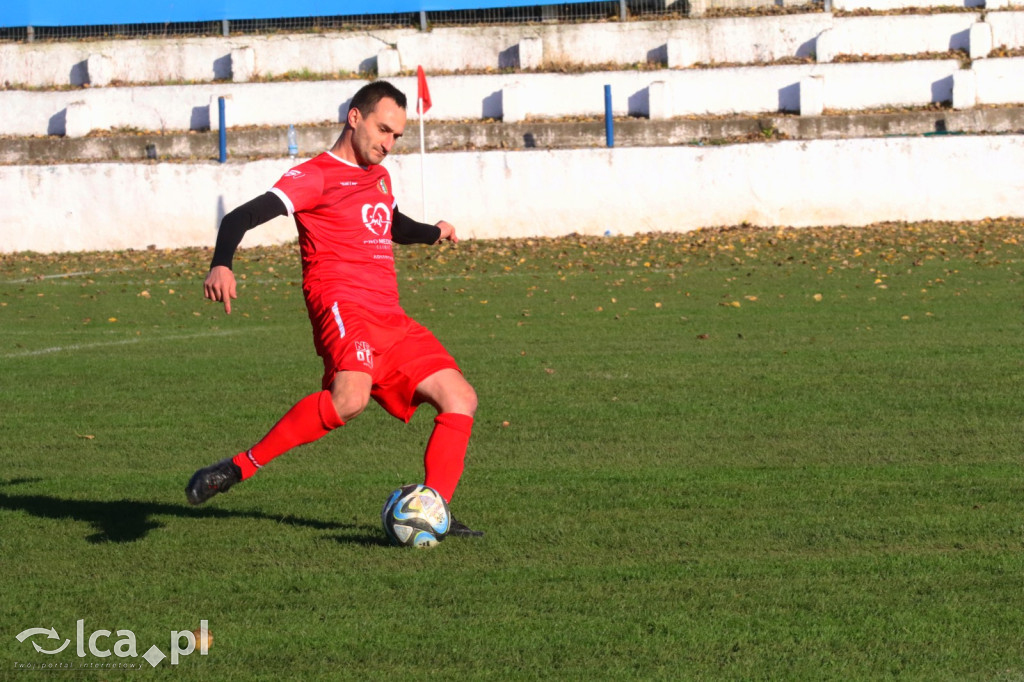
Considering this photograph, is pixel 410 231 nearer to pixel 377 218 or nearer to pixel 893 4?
pixel 377 218

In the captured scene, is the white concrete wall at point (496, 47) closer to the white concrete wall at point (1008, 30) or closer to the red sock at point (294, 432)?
the white concrete wall at point (1008, 30)

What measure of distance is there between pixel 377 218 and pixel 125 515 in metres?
1.84

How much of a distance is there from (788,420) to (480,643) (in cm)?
423

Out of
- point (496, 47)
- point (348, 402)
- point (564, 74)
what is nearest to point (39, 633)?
point (348, 402)

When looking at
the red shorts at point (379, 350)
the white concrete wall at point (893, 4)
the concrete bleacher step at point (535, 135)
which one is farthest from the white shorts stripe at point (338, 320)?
the white concrete wall at point (893, 4)

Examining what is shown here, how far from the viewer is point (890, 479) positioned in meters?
6.23

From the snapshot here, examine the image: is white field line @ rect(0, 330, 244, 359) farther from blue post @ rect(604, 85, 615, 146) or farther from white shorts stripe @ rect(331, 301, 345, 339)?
blue post @ rect(604, 85, 615, 146)

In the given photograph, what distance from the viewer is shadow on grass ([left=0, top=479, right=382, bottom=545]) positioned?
18.3 ft

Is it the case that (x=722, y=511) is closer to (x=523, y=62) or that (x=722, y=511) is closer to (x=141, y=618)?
(x=141, y=618)

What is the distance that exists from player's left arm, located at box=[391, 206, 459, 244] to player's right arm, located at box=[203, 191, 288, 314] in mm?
911

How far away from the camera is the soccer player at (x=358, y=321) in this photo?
17.5 ft

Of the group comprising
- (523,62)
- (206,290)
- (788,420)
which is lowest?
(788,420)

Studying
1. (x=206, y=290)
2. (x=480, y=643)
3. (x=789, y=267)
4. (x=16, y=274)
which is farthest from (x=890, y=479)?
(x=16, y=274)

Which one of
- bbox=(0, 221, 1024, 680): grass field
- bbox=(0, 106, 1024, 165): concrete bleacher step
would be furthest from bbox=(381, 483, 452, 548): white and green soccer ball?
bbox=(0, 106, 1024, 165): concrete bleacher step
